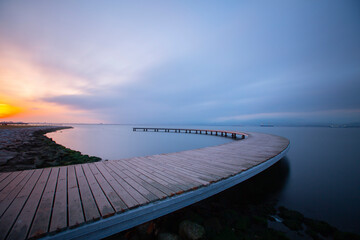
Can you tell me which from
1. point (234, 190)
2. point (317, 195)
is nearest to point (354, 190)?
point (317, 195)

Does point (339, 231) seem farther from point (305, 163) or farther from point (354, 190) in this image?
point (305, 163)

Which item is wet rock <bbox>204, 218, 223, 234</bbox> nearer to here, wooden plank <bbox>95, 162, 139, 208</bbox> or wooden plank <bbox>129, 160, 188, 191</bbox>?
wooden plank <bbox>129, 160, 188, 191</bbox>

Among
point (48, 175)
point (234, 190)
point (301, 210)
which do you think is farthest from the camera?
point (234, 190)

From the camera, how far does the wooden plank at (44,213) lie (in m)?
1.59

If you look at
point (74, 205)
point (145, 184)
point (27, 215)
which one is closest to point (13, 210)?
point (27, 215)

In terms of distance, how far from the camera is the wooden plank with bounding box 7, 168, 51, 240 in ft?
5.14

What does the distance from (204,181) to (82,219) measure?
87.3 inches

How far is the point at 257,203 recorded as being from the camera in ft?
13.5

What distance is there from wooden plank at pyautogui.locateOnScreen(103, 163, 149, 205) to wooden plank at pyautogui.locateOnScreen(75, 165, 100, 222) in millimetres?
563

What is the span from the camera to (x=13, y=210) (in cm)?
198

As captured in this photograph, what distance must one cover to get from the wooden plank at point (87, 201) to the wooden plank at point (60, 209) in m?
0.23

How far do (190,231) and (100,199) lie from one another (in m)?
1.71

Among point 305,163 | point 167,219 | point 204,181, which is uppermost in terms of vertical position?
point 204,181

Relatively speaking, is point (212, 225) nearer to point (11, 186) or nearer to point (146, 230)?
point (146, 230)
